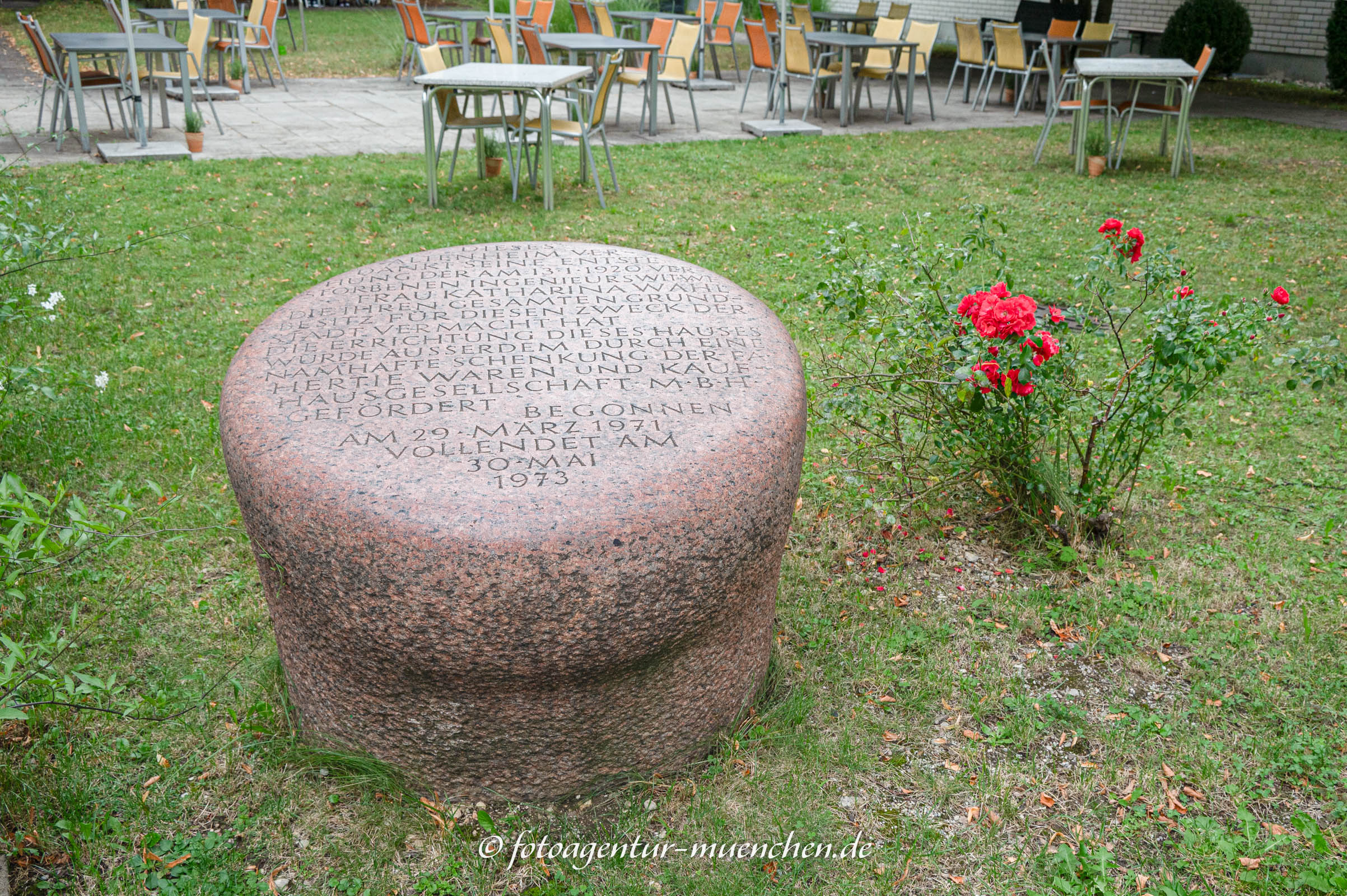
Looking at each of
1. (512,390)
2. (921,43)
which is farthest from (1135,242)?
(921,43)

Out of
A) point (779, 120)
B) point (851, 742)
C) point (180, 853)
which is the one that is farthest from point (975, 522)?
point (779, 120)

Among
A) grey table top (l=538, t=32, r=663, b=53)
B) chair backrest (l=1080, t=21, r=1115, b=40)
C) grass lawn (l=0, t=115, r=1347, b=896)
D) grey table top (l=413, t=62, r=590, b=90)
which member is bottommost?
grass lawn (l=0, t=115, r=1347, b=896)

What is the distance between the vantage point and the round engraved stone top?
196 centimetres

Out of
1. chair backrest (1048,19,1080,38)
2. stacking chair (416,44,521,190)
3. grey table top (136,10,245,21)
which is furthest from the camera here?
chair backrest (1048,19,1080,38)

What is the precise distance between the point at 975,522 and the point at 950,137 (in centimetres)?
849

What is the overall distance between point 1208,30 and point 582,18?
9004 mm

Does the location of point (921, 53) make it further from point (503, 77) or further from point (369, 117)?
point (503, 77)

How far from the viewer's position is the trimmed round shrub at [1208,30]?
14.6 meters

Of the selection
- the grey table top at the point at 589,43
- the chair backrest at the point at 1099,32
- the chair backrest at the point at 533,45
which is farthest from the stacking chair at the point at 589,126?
the chair backrest at the point at 1099,32

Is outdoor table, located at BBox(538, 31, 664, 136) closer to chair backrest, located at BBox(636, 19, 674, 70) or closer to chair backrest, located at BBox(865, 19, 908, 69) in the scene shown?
chair backrest, located at BBox(636, 19, 674, 70)

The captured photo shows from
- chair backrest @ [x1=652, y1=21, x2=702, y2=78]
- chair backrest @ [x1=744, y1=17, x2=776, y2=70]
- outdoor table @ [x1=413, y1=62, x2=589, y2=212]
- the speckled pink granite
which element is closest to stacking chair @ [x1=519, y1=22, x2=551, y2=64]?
outdoor table @ [x1=413, y1=62, x2=589, y2=212]

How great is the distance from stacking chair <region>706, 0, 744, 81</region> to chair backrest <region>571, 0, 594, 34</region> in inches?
97.5

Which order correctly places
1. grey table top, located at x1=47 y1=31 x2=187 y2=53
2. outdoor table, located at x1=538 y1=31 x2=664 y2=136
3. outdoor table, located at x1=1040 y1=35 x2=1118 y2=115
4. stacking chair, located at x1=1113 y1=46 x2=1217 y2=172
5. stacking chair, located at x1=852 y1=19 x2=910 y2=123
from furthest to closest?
stacking chair, located at x1=852 y1=19 x2=910 y2=123, outdoor table, located at x1=1040 y1=35 x2=1118 y2=115, outdoor table, located at x1=538 y1=31 x2=664 y2=136, stacking chair, located at x1=1113 y1=46 x2=1217 y2=172, grey table top, located at x1=47 y1=31 x2=187 y2=53

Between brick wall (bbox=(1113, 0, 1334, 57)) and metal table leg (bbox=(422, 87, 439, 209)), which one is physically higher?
brick wall (bbox=(1113, 0, 1334, 57))
